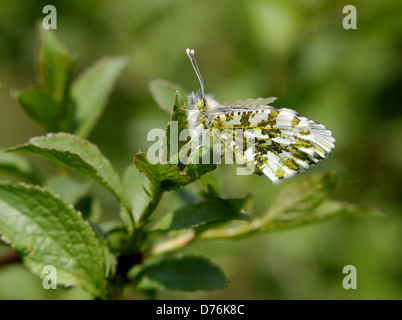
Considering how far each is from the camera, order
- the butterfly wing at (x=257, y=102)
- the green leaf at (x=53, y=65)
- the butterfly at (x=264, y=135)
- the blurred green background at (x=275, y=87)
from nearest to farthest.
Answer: the butterfly wing at (x=257, y=102), the butterfly at (x=264, y=135), the green leaf at (x=53, y=65), the blurred green background at (x=275, y=87)

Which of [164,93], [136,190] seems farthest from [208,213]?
[164,93]

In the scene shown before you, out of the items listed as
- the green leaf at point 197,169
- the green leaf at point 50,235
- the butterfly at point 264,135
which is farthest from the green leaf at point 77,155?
the butterfly at point 264,135

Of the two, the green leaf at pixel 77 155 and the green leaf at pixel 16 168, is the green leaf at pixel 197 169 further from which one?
the green leaf at pixel 16 168

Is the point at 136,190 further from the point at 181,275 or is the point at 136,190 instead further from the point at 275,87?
the point at 275,87

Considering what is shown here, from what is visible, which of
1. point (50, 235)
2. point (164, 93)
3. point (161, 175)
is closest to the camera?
point (161, 175)

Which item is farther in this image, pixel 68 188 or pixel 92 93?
pixel 92 93

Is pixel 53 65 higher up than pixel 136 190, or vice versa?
pixel 53 65
